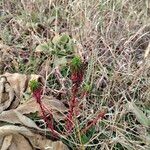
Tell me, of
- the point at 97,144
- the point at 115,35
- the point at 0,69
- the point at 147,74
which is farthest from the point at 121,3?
the point at 97,144

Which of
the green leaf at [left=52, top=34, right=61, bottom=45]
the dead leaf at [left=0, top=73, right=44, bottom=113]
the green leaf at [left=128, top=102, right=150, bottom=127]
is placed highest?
the green leaf at [left=52, top=34, right=61, bottom=45]

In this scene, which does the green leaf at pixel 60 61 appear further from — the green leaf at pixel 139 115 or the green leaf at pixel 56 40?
the green leaf at pixel 139 115

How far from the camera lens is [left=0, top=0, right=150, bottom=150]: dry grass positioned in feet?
5.20

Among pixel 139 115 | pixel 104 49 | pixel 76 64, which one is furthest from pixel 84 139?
pixel 104 49

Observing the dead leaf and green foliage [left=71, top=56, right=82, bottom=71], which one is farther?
the dead leaf

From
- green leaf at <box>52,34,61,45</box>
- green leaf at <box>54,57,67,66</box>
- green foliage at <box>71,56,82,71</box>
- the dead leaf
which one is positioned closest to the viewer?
green foliage at <box>71,56,82,71</box>

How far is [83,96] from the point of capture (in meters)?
1.65

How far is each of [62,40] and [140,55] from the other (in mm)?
372

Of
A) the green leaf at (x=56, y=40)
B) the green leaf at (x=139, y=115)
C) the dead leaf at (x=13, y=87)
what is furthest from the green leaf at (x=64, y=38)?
the green leaf at (x=139, y=115)

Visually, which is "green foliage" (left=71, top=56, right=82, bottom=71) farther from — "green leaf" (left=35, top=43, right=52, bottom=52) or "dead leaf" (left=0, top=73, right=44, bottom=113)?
"green leaf" (left=35, top=43, right=52, bottom=52)

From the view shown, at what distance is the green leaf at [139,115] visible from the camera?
5.14 ft

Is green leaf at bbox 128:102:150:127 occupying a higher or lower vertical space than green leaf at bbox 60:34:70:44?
lower

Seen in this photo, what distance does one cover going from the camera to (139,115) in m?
1.58

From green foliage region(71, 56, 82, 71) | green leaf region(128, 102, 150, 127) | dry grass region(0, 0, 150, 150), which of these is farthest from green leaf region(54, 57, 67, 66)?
green foliage region(71, 56, 82, 71)
